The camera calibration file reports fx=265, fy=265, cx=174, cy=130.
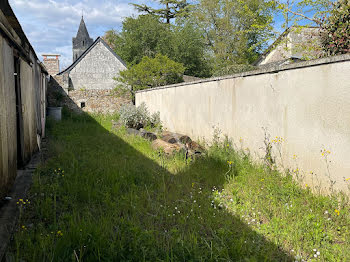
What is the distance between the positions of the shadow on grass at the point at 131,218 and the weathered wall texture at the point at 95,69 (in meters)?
17.4

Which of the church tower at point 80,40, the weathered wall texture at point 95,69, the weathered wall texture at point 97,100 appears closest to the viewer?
the weathered wall texture at point 97,100

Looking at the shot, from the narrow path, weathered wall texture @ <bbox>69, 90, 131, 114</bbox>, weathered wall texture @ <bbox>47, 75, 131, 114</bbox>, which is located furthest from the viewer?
weathered wall texture @ <bbox>69, 90, 131, 114</bbox>

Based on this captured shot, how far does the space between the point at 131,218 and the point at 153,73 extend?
42.0 feet

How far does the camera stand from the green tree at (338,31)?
19.8 feet

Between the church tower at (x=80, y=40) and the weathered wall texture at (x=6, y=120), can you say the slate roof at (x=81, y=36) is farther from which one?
the weathered wall texture at (x=6, y=120)

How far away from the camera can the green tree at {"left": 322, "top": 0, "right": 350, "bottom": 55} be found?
602cm

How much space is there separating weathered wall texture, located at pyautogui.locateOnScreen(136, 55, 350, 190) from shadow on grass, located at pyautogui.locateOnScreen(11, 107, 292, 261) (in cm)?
104

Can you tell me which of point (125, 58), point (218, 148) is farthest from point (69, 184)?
point (125, 58)

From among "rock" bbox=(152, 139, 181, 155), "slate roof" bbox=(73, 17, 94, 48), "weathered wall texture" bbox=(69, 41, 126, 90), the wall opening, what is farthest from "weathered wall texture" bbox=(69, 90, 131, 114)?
"slate roof" bbox=(73, 17, 94, 48)

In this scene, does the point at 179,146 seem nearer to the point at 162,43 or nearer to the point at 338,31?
the point at 338,31

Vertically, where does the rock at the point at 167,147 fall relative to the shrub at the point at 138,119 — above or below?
below

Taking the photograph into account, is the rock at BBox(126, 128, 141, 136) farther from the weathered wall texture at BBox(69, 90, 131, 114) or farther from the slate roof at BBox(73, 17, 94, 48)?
the slate roof at BBox(73, 17, 94, 48)

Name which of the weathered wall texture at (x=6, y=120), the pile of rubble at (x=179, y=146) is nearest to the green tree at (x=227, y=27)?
the pile of rubble at (x=179, y=146)

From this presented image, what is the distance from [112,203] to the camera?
3.32 metres
